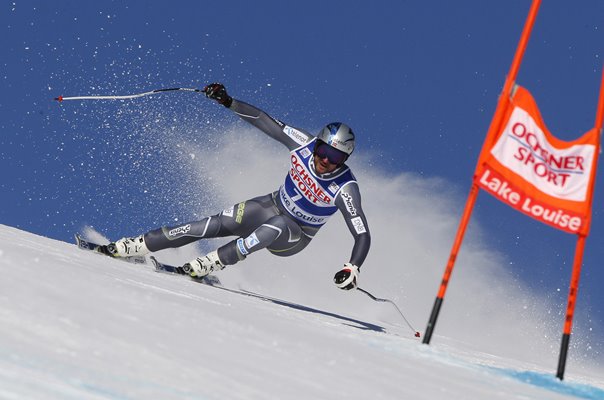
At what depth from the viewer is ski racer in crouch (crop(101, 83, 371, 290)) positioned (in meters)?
7.91

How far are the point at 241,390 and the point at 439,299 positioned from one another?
290 centimetres

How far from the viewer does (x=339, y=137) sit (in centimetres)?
796

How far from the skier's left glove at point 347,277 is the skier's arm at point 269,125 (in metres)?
2.07

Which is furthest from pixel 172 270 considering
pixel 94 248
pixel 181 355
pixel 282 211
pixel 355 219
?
pixel 181 355

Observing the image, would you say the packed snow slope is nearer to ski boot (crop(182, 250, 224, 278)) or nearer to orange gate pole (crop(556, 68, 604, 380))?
orange gate pole (crop(556, 68, 604, 380))

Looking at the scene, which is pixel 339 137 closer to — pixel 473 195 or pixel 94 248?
pixel 94 248

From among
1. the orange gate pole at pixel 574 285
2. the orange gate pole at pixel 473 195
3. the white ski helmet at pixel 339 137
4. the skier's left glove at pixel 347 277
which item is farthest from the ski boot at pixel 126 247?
the orange gate pole at pixel 574 285

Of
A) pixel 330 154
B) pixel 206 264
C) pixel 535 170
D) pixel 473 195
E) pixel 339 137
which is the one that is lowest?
pixel 206 264

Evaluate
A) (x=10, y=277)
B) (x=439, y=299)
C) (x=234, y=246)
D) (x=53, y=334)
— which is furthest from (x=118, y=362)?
(x=234, y=246)

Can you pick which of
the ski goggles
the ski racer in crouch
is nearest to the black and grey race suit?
the ski racer in crouch

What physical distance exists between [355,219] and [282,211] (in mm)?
1153

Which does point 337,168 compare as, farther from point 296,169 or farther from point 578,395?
point 578,395

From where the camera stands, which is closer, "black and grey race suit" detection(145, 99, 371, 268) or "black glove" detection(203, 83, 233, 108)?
"black and grey race suit" detection(145, 99, 371, 268)

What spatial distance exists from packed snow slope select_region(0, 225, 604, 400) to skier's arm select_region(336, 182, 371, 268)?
215cm
